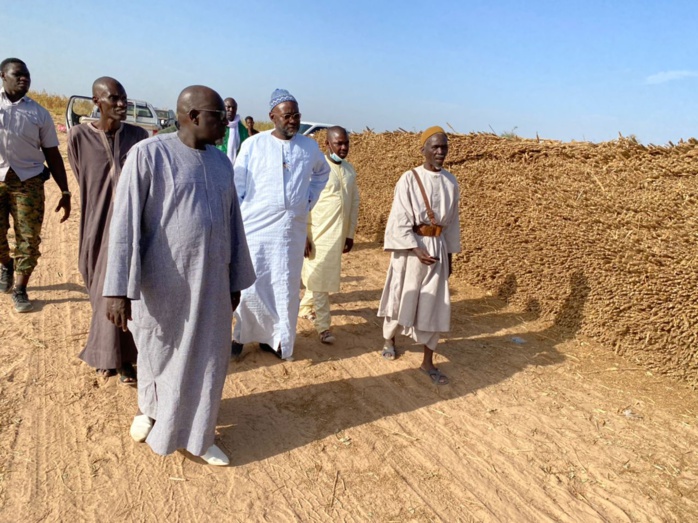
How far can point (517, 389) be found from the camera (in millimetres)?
4391

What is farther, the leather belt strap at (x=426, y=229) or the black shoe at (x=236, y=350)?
the black shoe at (x=236, y=350)

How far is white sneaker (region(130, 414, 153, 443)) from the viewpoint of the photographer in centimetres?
308

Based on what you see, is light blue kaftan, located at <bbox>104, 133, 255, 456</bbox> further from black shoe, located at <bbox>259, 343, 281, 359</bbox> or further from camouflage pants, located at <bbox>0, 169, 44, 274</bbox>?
camouflage pants, located at <bbox>0, 169, 44, 274</bbox>

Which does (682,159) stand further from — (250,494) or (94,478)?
(94,478)

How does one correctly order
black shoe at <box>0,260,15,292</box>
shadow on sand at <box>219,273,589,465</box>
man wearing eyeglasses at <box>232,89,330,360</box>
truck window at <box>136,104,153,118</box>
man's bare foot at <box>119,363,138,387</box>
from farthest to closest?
1. truck window at <box>136,104,153,118</box>
2. black shoe at <box>0,260,15,292</box>
3. man wearing eyeglasses at <box>232,89,330,360</box>
4. man's bare foot at <box>119,363,138,387</box>
5. shadow on sand at <box>219,273,589,465</box>

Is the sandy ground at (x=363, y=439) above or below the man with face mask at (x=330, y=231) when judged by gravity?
below

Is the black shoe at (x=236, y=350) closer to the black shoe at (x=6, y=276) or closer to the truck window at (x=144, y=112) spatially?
the black shoe at (x=6, y=276)

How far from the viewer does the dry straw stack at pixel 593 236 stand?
4492 mm

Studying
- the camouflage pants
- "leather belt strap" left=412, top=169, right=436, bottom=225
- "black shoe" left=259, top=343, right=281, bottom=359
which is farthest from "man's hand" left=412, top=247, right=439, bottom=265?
the camouflage pants

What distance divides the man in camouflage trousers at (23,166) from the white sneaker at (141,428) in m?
2.53

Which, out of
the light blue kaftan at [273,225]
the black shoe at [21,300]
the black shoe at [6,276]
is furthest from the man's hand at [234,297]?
A: the black shoe at [6,276]

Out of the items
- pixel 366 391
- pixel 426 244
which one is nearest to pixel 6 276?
pixel 366 391

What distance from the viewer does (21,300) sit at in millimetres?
4973

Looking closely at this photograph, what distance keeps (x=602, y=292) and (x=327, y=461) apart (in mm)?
3570
